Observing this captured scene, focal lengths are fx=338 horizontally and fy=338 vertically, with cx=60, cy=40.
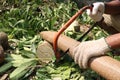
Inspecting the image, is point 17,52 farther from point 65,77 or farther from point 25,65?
point 65,77

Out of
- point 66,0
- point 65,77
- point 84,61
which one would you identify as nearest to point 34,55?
point 65,77

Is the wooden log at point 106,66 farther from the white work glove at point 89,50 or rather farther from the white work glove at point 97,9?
the white work glove at point 97,9

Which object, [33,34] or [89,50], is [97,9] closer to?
[89,50]

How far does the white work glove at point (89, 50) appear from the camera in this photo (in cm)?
312

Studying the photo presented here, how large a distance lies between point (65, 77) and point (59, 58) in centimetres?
23

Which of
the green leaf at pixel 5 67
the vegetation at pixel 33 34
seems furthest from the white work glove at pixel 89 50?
the green leaf at pixel 5 67

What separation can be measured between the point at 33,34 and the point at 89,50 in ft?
5.33

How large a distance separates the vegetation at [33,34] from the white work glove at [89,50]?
18.8 inches

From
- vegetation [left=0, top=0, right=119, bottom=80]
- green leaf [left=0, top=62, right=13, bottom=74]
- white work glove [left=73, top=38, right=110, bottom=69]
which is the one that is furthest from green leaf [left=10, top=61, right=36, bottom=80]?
white work glove [left=73, top=38, right=110, bottom=69]

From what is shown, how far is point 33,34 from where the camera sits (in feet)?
15.1

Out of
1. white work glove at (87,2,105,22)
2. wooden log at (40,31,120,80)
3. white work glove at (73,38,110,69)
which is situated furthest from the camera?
white work glove at (87,2,105,22)

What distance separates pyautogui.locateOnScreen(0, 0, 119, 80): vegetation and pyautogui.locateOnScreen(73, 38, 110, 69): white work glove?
0.48 m

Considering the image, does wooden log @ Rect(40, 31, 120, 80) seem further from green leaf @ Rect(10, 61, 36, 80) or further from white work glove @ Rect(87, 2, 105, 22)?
green leaf @ Rect(10, 61, 36, 80)

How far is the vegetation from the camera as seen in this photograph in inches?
148
